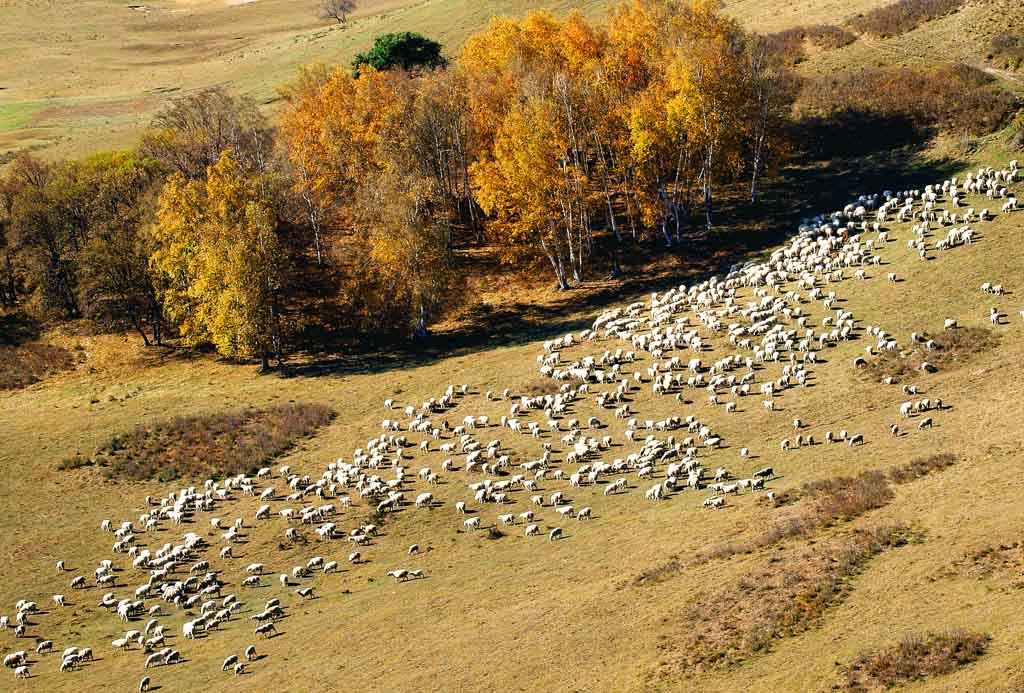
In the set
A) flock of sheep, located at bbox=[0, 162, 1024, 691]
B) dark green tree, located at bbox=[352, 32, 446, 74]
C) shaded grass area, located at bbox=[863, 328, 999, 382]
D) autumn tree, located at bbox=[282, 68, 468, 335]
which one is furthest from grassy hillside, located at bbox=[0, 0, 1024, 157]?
shaded grass area, located at bbox=[863, 328, 999, 382]

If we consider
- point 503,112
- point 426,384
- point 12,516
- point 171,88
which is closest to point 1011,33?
point 503,112

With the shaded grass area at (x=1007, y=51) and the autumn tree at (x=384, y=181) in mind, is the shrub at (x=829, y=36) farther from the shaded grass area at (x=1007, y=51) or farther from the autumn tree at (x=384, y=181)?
the autumn tree at (x=384, y=181)

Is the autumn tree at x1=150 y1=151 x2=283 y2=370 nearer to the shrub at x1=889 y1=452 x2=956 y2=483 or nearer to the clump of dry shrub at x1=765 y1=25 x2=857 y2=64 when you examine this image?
the shrub at x1=889 y1=452 x2=956 y2=483

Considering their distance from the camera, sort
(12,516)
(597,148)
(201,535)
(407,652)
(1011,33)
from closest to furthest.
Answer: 1. (407,652)
2. (201,535)
3. (12,516)
4. (597,148)
5. (1011,33)

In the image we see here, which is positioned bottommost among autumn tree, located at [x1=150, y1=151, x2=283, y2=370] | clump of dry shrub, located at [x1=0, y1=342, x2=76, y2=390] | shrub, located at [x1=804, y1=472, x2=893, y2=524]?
shrub, located at [x1=804, y1=472, x2=893, y2=524]

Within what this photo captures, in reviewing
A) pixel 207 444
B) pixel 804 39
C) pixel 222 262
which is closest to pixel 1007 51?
pixel 804 39

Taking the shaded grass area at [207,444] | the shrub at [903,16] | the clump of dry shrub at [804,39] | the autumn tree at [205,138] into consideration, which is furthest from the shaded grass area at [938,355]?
the shrub at [903,16]

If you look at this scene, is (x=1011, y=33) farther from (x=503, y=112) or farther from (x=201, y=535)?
(x=201, y=535)
